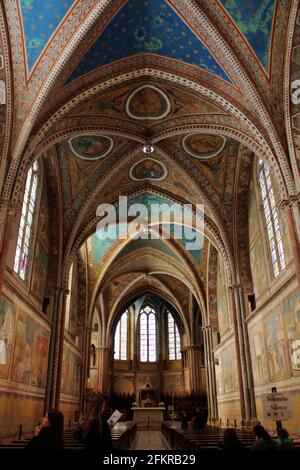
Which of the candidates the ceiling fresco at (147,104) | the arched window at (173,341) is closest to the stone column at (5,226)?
the ceiling fresco at (147,104)

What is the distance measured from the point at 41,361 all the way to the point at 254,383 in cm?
864

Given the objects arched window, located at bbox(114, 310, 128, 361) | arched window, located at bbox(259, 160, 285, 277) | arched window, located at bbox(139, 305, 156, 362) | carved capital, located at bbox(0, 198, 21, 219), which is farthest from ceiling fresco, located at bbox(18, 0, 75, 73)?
arched window, located at bbox(139, 305, 156, 362)

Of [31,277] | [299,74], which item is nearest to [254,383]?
[31,277]

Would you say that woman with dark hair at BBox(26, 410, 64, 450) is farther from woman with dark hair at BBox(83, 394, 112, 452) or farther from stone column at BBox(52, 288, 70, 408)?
stone column at BBox(52, 288, 70, 408)

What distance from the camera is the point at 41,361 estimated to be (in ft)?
52.5

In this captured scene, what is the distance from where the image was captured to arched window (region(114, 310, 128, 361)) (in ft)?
123

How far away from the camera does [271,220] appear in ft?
48.6

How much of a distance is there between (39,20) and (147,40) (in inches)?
139

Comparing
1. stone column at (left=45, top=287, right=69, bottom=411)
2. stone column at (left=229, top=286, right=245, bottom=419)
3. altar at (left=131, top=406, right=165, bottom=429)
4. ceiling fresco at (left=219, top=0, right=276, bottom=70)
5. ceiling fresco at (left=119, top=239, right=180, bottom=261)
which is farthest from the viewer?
altar at (left=131, top=406, right=165, bottom=429)

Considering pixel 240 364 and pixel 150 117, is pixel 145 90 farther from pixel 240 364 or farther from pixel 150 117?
pixel 240 364

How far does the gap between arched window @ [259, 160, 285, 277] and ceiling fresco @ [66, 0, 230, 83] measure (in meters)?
4.32
